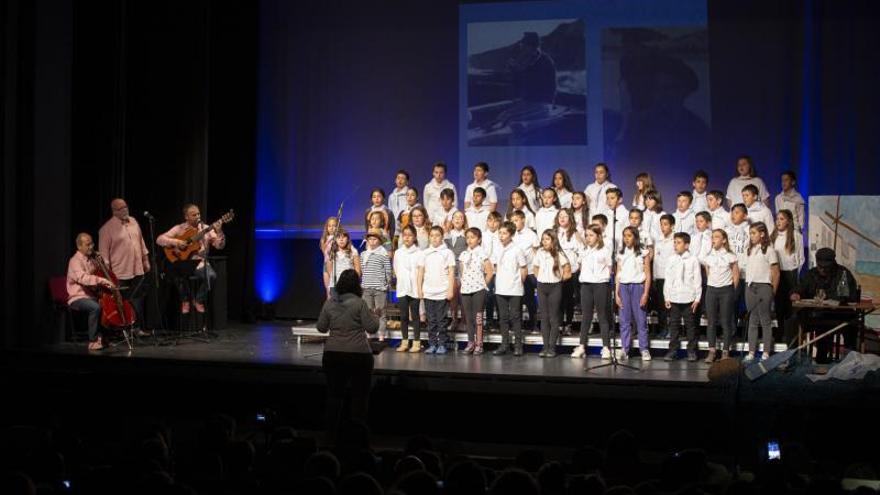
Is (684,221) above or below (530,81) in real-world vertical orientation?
below

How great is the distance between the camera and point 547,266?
10.5m

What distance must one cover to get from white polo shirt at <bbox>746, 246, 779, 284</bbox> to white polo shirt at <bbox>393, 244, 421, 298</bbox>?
3515 millimetres

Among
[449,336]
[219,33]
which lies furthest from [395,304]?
[219,33]

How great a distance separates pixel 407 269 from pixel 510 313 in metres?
1.23

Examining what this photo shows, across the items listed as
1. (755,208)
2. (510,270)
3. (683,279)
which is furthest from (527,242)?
(755,208)

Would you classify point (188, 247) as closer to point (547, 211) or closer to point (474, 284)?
point (474, 284)

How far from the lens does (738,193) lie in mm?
11727

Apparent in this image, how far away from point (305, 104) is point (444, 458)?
30.9 ft

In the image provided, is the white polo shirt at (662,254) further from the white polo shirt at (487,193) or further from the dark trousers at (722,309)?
the white polo shirt at (487,193)

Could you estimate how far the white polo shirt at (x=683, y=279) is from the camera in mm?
10219

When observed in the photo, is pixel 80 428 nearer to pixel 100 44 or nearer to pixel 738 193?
pixel 100 44

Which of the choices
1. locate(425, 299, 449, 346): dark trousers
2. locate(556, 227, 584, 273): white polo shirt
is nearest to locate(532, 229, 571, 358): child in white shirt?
locate(556, 227, 584, 273): white polo shirt

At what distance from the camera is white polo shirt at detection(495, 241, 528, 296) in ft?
34.9

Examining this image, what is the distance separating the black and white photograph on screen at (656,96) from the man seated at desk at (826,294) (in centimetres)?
348
